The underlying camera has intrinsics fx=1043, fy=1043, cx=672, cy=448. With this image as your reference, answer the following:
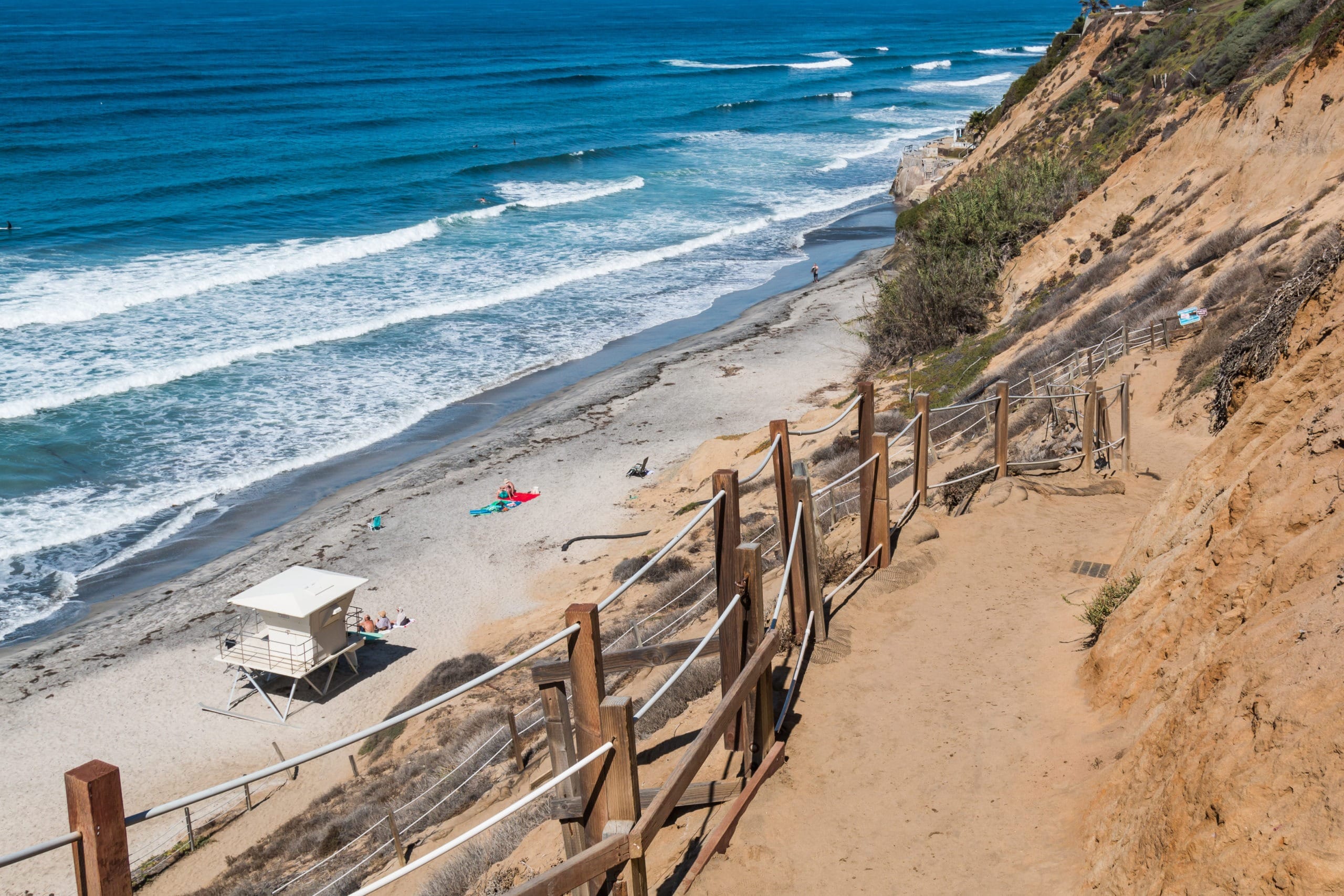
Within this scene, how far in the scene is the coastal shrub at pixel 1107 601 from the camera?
6.40 metres

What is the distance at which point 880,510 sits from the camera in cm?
781

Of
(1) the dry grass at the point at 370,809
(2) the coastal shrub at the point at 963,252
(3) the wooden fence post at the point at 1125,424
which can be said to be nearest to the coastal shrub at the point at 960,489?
(3) the wooden fence post at the point at 1125,424

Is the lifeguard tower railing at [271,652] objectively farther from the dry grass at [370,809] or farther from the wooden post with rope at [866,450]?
the wooden post with rope at [866,450]

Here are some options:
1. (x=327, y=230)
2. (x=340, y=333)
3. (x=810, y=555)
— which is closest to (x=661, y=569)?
(x=810, y=555)

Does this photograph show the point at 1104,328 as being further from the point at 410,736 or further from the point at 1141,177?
the point at 410,736

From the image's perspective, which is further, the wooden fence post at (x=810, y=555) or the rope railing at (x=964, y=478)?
the rope railing at (x=964, y=478)

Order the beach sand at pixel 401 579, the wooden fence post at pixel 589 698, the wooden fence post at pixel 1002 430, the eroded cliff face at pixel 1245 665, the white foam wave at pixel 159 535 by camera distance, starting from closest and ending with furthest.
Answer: the eroded cliff face at pixel 1245 665 → the wooden fence post at pixel 589 698 → the wooden fence post at pixel 1002 430 → the beach sand at pixel 401 579 → the white foam wave at pixel 159 535

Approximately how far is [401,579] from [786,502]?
1410cm

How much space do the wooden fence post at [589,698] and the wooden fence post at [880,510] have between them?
398 centimetres

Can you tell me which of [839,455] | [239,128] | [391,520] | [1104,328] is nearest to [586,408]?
[391,520]

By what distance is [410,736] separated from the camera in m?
12.9

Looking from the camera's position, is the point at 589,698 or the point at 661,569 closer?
the point at 589,698

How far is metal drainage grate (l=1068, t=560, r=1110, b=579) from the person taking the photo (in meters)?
7.95

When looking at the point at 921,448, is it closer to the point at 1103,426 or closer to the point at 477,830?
the point at 1103,426
